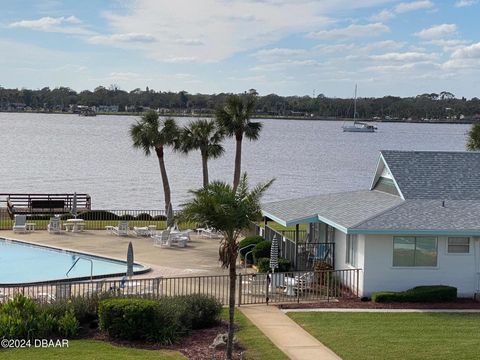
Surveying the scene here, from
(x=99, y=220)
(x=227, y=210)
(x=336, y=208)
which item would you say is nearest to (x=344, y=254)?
(x=336, y=208)

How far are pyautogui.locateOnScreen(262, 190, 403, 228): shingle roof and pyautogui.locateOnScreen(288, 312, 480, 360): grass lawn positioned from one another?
15.2ft

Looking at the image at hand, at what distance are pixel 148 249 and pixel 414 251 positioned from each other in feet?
45.2

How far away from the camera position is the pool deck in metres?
31.3

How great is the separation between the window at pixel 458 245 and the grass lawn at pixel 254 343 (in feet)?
28.9

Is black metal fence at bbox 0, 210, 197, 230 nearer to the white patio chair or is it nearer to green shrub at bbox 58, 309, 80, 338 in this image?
the white patio chair

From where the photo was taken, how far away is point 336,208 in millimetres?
30719

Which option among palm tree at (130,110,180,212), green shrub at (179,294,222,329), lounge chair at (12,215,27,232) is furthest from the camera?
palm tree at (130,110,180,212)

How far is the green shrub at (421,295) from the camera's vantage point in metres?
25.3

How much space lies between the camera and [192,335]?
20.4m

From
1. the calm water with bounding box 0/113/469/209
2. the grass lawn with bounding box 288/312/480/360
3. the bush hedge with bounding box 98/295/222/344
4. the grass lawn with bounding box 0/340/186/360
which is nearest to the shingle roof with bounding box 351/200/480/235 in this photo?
the grass lawn with bounding box 288/312/480/360

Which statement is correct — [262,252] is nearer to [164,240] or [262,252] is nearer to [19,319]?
[164,240]

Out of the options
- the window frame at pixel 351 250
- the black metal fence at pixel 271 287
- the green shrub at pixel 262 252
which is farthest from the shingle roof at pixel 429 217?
the green shrub at pixel 262 252

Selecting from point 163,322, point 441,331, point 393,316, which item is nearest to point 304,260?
point 393,316

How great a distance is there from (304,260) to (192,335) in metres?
10.9
